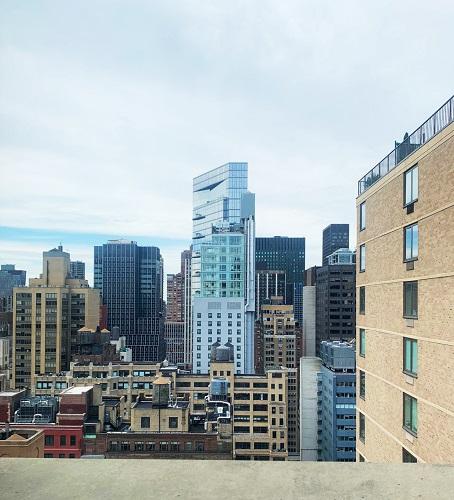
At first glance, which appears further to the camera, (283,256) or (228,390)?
(283,256)

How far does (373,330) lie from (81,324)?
59.9 meters

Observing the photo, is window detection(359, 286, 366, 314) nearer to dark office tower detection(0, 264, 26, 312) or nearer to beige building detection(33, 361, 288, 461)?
beige building detection(33, 361, 288, 461)

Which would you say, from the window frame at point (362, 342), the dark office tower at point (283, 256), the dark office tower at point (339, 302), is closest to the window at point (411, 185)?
the window frame at point (362, 342)

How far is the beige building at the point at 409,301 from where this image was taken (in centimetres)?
974

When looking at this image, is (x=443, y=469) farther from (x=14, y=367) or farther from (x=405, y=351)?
(x=14, y=367)

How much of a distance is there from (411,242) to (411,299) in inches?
51.7

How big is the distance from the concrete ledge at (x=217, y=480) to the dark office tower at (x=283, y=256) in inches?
6797

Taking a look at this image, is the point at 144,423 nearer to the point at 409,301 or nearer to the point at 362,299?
the point at 362,299

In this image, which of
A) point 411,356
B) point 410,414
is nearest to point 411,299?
point 411,356

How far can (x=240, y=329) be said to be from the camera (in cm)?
7738

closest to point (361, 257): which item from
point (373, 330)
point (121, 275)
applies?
point (373, 330)

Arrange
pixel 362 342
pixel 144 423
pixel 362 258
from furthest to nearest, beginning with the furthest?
pixel 144 423 → pixel 362 258 → pixel 362 342

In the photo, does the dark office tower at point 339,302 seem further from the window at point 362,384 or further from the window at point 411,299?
the window at point 411,299

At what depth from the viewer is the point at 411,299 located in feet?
37.5
